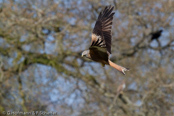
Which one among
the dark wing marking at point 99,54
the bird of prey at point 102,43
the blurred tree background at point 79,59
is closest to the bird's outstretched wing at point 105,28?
the bird of prey at point 102,43

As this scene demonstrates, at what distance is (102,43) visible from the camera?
10.8 ft

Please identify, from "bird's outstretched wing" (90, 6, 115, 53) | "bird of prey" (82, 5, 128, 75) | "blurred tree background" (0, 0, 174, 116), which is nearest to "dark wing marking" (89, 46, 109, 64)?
"bird of prey" (82, 5, 128, 75)

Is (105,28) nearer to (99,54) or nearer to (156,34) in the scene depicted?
(99,54)

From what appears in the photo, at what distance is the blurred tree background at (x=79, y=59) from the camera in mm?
9172

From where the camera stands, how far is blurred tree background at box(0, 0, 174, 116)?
30.1 feet

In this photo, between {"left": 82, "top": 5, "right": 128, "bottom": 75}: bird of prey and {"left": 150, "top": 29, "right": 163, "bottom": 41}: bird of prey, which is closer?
{"left": 82, "top": 5, "right": 128, "bottom": 75}: bird of prey

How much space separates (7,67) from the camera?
9.16 metres


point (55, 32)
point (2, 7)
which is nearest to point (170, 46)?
point (55, 32)

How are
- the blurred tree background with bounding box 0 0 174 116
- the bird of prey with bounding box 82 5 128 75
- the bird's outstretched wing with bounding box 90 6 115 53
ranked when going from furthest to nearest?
the blurred tree background with bounding box 0 0 174 116 → the bird's outstretched wing with bounding box 90 6 115 53 → the bird of prey with bounding box 82 5 128 75

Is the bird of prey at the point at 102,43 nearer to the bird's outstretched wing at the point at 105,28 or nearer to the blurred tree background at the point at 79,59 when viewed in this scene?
the bird's outstretched wing at the point at 105,28

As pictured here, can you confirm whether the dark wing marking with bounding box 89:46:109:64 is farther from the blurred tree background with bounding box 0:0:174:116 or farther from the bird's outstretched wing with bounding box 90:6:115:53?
the blurred tree background with bounding box 0:0:174:116

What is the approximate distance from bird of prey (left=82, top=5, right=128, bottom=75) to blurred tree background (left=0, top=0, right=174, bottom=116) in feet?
17.2

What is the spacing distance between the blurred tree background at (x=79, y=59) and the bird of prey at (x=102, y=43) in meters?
5.25

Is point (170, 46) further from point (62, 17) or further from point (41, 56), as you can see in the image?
point (41, 56)
